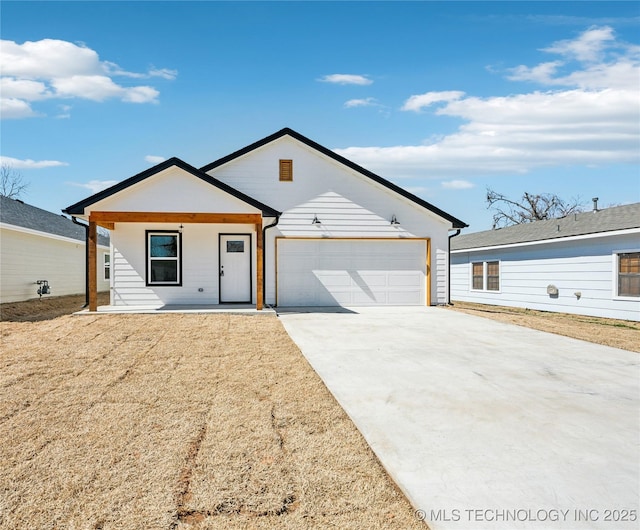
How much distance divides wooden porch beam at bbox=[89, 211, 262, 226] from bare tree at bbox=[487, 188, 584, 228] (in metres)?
34.4

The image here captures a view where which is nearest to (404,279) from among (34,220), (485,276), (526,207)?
(485,276)

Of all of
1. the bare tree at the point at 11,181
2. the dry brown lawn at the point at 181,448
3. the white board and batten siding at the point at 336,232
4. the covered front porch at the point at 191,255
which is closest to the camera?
the dry brown lawn at the point at 181,448

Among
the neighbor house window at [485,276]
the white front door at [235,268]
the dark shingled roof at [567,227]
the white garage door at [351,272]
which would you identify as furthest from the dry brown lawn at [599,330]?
the white front door at [235,268]

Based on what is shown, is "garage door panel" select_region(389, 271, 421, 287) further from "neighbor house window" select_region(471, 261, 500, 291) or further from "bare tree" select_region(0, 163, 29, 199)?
"bare tree" select_region(0, 163, 29, 199)

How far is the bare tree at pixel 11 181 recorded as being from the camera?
38344mm

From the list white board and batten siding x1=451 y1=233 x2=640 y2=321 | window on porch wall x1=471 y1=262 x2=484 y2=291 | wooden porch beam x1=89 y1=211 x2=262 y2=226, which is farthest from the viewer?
window on porch wall x1=471 y1=262 x2=484 y2=291

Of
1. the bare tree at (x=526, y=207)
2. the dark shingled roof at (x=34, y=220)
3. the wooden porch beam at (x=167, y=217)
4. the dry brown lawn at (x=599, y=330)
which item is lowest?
the dry brown lawn at (x=599, y=330)

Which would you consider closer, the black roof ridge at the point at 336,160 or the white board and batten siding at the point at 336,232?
the black roof ridge at the point at 336,160

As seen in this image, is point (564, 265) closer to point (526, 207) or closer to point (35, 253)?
point (35, 253)

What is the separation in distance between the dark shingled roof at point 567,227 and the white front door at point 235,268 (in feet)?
34.3

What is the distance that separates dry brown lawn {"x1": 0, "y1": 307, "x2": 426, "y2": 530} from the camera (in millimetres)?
2908

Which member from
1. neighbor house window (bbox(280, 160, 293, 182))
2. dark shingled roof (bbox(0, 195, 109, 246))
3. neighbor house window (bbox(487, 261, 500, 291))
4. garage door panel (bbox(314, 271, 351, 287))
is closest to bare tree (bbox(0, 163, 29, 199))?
dark shingled roof (bbox(0, 195, 109, 246))

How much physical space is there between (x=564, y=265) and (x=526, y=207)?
28048 mm

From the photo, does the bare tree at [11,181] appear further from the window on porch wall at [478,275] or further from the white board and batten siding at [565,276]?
the white board and batten siding at [565,276]
